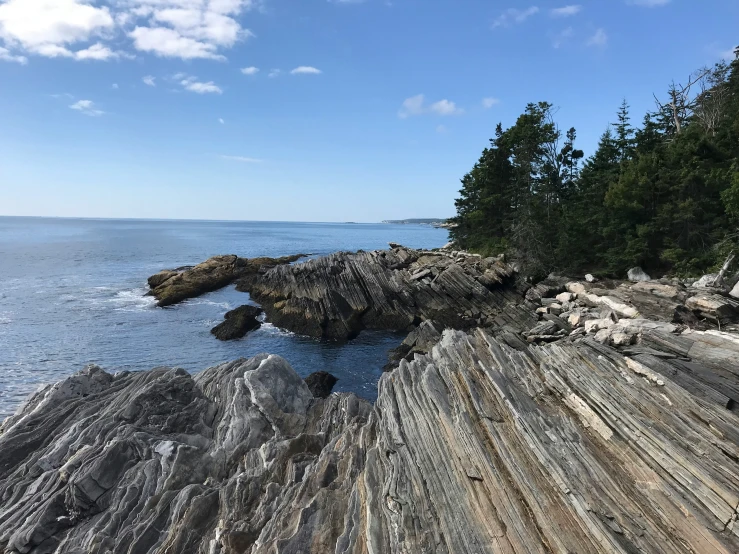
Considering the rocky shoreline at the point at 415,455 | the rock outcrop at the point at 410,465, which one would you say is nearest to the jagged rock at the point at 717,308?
the rocky shoreline at the point at 415,455

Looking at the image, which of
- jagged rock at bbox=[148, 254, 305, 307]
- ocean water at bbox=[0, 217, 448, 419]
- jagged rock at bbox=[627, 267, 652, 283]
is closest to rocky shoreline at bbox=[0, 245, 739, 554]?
ocean water at bbox=[0, 217, 448, 419]

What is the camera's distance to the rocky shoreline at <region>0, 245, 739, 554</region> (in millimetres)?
8602

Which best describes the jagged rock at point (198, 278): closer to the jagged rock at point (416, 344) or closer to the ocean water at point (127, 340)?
the ocean water at point (127, 340)

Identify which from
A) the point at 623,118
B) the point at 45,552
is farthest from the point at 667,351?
the point at 623,118

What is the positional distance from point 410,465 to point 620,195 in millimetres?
36613

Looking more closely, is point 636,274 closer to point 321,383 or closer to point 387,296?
point 387,296

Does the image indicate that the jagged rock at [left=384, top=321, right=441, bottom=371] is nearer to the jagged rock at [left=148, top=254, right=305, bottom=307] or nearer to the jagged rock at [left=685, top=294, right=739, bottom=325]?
the jagged rock at [left=685, top=294, right=739, bottom=325]

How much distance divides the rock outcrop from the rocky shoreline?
5 cm

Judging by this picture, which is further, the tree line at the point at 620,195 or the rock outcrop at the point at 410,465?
the tree line at the point at 620,195

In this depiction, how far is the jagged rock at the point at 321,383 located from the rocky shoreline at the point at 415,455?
5.87m

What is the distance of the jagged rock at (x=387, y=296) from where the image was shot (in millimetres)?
37156

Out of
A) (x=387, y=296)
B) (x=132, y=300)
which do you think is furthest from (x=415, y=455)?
(x=132, y=300)

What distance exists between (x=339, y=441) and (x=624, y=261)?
34.9 m

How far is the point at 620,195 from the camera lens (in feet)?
125
